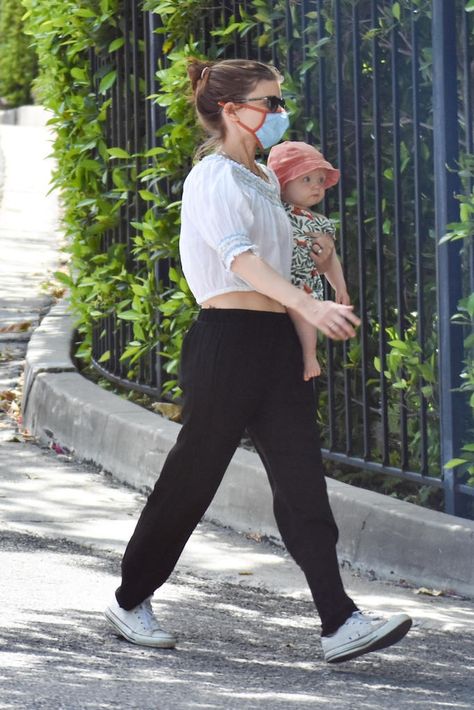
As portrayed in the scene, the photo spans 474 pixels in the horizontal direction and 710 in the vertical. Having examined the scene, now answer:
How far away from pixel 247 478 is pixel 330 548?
1.85m

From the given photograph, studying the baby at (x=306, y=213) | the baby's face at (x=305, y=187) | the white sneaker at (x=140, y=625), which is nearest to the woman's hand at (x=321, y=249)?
the baby at (x=306, y=213)

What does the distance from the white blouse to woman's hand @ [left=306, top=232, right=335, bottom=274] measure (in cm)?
16

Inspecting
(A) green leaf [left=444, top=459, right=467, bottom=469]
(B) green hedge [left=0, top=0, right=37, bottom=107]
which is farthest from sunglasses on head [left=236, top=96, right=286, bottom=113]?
(B) green hedge [left=0, top=0, right=37, bottom=107]

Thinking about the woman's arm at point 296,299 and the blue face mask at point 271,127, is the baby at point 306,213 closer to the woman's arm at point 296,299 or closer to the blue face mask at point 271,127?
the blue face mask at point 271,127

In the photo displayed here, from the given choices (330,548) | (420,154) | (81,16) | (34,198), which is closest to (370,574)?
(330,548)

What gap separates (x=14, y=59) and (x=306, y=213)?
3123 cm

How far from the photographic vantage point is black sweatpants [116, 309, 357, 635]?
4.22m

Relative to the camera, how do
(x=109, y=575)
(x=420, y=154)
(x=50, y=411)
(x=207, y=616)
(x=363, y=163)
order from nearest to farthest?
1. (x=207, y=616)
2. (x=109, y=575)
3. (x=420, y=154)
4. (x=363, y=163)
5. (x=50, y=411)

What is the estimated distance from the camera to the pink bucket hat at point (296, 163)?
4.40 meters

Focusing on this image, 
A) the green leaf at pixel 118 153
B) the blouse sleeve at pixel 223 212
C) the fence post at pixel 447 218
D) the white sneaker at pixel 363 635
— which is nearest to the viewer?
the blouse sleeve at pixel 223 212

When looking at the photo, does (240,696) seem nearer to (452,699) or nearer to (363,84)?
(452,699)

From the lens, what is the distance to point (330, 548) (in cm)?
425

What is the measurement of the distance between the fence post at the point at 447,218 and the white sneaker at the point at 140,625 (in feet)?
4.80

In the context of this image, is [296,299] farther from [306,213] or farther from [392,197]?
[392,197]
